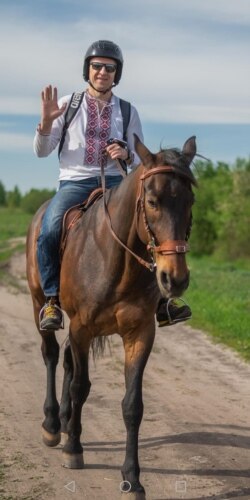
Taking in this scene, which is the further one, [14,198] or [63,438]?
[14,198]

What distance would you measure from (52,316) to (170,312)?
3.45ft

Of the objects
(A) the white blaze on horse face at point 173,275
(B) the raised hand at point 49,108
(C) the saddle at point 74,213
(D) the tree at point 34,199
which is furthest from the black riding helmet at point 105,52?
(D) the tree at point 34,199

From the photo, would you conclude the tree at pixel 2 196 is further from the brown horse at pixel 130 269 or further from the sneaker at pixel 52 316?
the brown horse at pixel 130 269

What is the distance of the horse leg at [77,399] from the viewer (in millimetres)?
6809

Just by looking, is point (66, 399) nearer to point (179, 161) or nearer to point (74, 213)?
point (74, 213)

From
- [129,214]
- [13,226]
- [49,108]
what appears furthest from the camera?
[13,226]

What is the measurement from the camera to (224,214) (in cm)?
5744

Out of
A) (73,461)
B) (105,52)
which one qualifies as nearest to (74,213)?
(105,52)

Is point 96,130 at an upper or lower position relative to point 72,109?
lower

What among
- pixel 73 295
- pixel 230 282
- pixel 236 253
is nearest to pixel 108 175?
pixel 73 295

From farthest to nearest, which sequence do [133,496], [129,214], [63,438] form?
[63,438], [129,214], [133,496]

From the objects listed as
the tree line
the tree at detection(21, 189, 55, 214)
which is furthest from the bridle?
the tree at detection(21, 189, 55, 214)

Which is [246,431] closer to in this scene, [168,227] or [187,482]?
[187,482]

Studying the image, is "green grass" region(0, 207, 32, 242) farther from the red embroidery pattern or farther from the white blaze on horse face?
the white blaze on horse face
